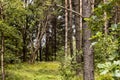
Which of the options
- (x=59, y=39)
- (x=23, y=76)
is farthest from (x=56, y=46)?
(x=23, y=76)

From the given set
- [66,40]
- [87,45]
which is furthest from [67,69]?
[66,40]

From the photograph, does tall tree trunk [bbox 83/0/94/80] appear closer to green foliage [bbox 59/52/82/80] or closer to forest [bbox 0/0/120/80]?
forest [bbox 0/0/120/80]

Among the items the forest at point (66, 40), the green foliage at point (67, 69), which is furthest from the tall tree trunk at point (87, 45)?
the green foliage at point (67, 69)

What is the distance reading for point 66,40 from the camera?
62.5ft

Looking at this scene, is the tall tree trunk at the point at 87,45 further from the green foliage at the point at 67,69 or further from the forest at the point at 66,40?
the green foliage at the point at 67,69

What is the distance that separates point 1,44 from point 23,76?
3.34 m

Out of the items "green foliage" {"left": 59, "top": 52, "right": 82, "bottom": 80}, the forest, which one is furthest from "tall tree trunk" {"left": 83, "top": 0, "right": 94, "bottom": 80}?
"green foliage" {"left": 59, "top": 52, "right": 82, "bottom": 80}

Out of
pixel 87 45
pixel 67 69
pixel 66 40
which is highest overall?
pixel 87 45

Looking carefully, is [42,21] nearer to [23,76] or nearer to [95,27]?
[23,76]

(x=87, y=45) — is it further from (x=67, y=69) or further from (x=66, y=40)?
(x=66, y=40)

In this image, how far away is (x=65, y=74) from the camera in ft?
33.2

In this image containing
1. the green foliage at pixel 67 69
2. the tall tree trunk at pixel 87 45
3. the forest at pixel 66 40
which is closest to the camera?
the forest at pixel 66 40

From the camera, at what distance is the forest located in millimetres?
2474

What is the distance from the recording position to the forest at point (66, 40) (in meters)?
2.47
